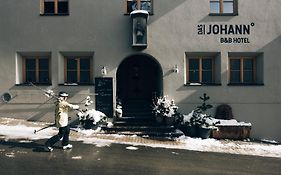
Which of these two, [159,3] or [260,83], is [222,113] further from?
[159,3]

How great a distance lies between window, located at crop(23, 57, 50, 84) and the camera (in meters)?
14.9

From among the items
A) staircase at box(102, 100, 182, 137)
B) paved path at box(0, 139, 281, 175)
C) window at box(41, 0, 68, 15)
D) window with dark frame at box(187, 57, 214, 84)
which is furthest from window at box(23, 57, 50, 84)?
window with dark frame at box(187, 57, 214, 84)

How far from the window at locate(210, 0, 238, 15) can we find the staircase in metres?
5.84

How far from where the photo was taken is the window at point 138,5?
14.9 metres

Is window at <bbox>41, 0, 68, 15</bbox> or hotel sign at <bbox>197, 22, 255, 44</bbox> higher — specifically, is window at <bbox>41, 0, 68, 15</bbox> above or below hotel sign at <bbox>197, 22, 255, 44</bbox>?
above

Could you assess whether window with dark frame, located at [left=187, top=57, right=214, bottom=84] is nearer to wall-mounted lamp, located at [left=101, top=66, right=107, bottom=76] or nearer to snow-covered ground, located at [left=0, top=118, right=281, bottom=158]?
snow-covered ground, located at [left=0, top=118, right=281, bottom=158]

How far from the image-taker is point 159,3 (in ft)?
48.0

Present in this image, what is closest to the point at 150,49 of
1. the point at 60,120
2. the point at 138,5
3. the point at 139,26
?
the point at 139,26

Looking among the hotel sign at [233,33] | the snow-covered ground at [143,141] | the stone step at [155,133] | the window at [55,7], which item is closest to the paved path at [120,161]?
the snow-covered ground at [143,141]

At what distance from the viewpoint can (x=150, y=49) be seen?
1459 cm

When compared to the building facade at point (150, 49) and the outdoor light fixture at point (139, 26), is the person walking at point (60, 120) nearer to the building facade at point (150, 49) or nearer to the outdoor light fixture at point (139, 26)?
the building facade at point (150, 49)

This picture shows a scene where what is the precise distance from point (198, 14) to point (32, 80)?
28.2 feet

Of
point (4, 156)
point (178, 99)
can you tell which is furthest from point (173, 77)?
point (4, 156)

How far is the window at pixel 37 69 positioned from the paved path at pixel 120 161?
15.9 feet
